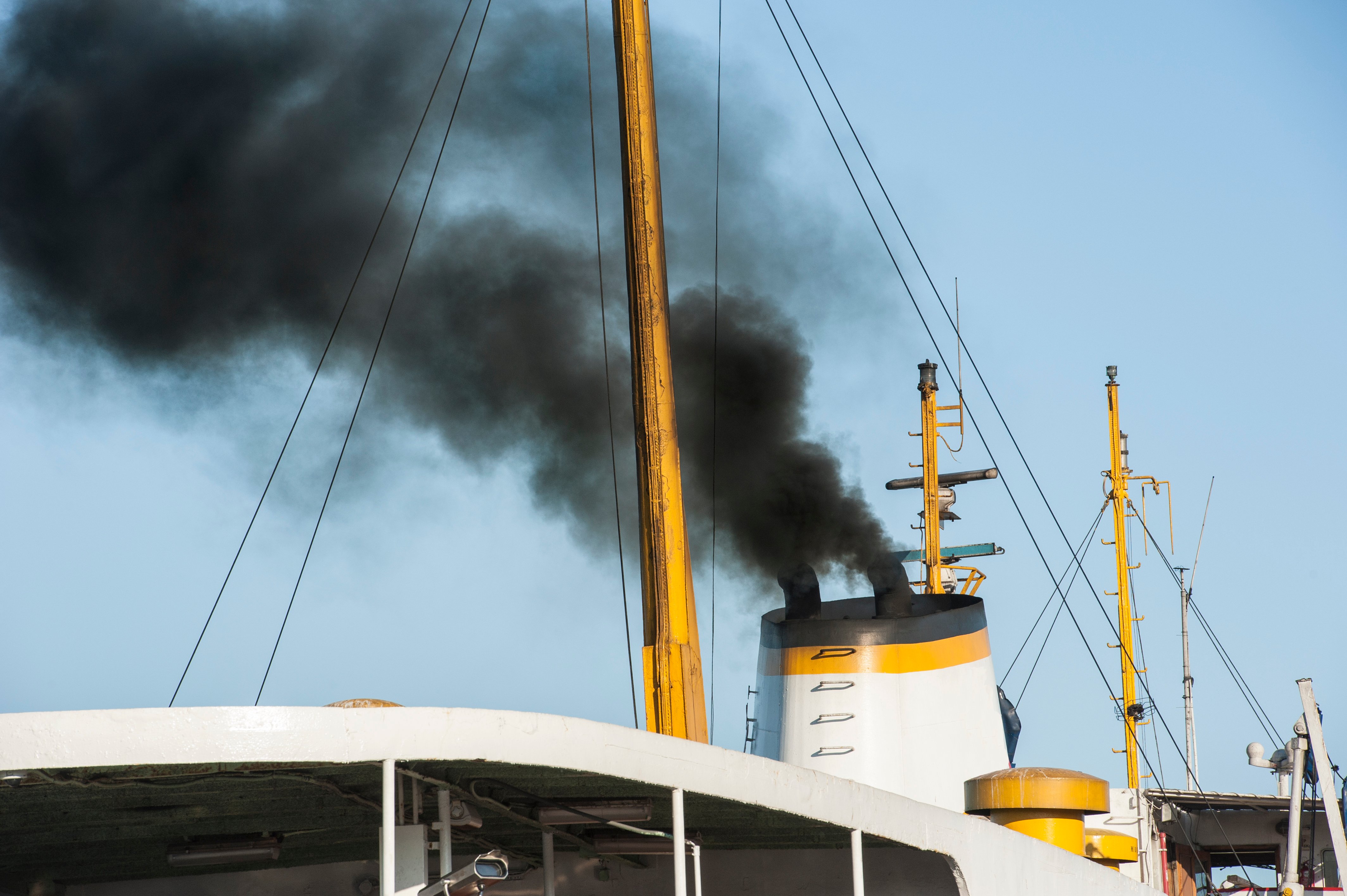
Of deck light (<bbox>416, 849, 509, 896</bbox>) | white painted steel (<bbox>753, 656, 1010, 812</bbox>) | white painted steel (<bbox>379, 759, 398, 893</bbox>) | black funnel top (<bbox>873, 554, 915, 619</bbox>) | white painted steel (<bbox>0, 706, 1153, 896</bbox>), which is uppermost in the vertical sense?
black funnel top (<bbox>873, 554, 915, 619</bbox>)

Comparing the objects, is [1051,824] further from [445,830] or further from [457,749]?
[457,749]

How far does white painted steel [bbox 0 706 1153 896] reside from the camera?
4844mm

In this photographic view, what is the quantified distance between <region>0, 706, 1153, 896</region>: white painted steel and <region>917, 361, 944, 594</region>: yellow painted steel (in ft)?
35.0

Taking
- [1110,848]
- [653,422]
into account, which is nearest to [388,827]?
[653,422]

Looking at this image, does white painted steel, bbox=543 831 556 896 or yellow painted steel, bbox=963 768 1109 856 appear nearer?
white painted steel, bbox=543 831 556 896

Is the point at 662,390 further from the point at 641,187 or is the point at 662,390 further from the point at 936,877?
the point at 936,877

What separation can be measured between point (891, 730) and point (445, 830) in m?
7.30

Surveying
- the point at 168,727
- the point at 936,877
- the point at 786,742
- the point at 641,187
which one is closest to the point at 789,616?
the point at 786,742

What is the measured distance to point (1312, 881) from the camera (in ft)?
49.9

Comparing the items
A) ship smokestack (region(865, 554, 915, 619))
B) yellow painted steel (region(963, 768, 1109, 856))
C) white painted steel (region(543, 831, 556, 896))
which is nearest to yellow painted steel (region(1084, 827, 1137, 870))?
yellow painted steel (region(963, 768, 1109, 856))

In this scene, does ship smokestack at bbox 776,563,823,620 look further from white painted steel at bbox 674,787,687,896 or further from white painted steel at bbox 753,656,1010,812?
white painted steel at bbox 674,787,687,896

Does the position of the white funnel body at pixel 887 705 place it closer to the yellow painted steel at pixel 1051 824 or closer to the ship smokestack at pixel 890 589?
the ship smokestack at pixel 890 589

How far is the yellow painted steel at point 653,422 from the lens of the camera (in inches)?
402

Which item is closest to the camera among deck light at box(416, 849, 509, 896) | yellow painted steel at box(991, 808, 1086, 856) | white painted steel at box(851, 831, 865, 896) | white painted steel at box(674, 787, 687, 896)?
deck light at box(416, 849, 509, 896)
